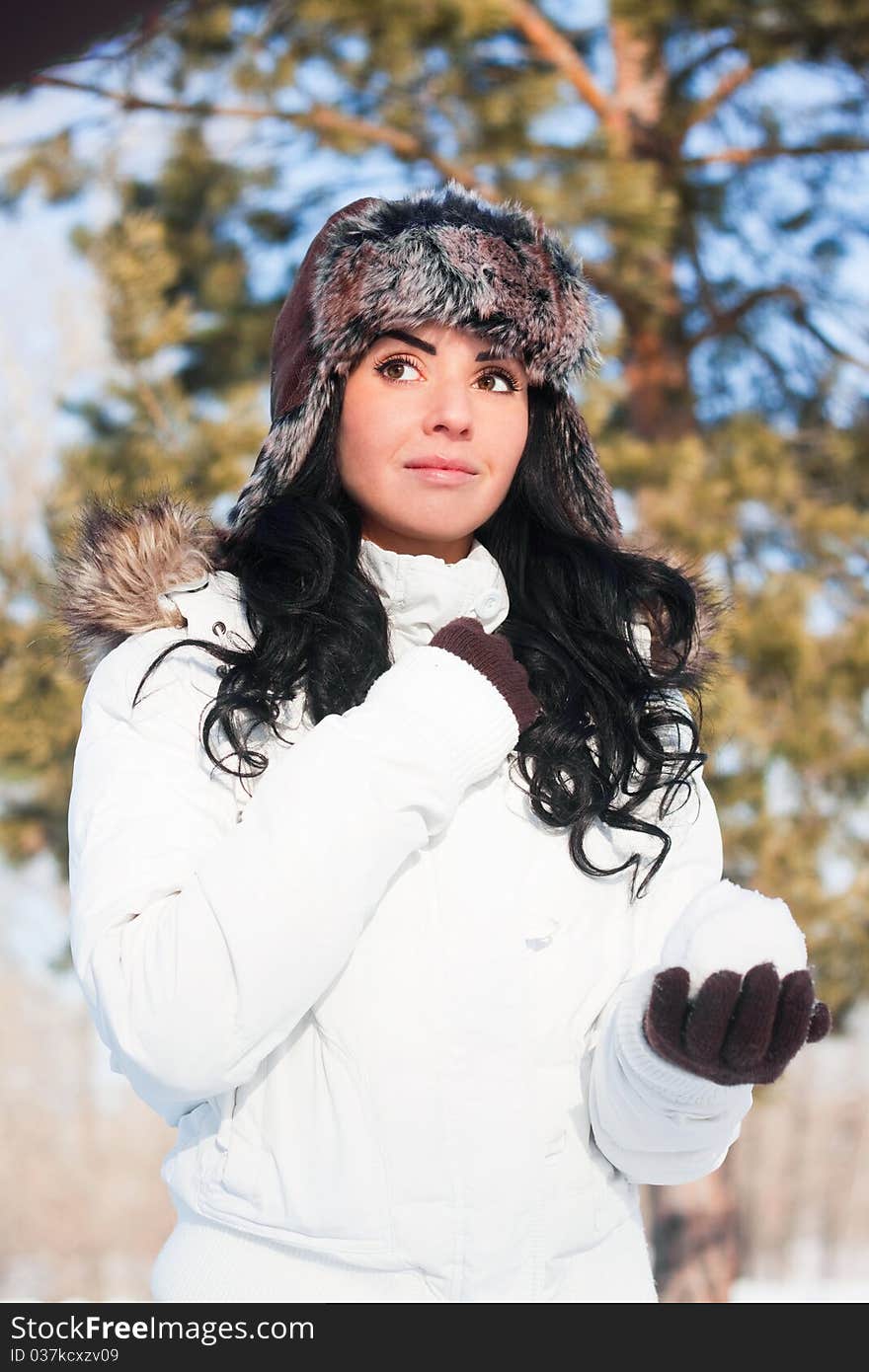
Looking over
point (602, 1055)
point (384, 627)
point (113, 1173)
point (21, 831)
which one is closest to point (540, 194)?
point (21, 831)

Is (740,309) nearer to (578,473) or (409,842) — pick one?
(578,473)

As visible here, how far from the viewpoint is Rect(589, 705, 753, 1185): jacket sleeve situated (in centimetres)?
145

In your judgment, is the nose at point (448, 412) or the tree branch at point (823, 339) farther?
the tree branch at point (823, 339)

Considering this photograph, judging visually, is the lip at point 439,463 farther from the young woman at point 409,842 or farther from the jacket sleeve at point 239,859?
the jacket sleeve at point 239,859

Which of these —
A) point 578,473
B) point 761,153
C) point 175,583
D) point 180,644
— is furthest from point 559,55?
point 180,644

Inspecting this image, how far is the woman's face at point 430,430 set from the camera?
1774 millimetres

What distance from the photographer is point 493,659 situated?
1578 mm

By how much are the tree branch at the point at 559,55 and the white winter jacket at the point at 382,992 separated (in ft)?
14.9

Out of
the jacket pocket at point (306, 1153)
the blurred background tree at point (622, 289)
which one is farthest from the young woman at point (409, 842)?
the blurred background tree at point (622, 289)

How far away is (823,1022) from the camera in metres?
1.36

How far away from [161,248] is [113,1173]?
7.18 metres

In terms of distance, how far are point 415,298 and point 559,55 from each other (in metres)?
4.29

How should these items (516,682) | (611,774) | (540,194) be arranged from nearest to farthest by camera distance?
1. (516,682)
2. (611,774)
3. (540,194)

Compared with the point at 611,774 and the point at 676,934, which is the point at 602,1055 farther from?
the point at 611,774
